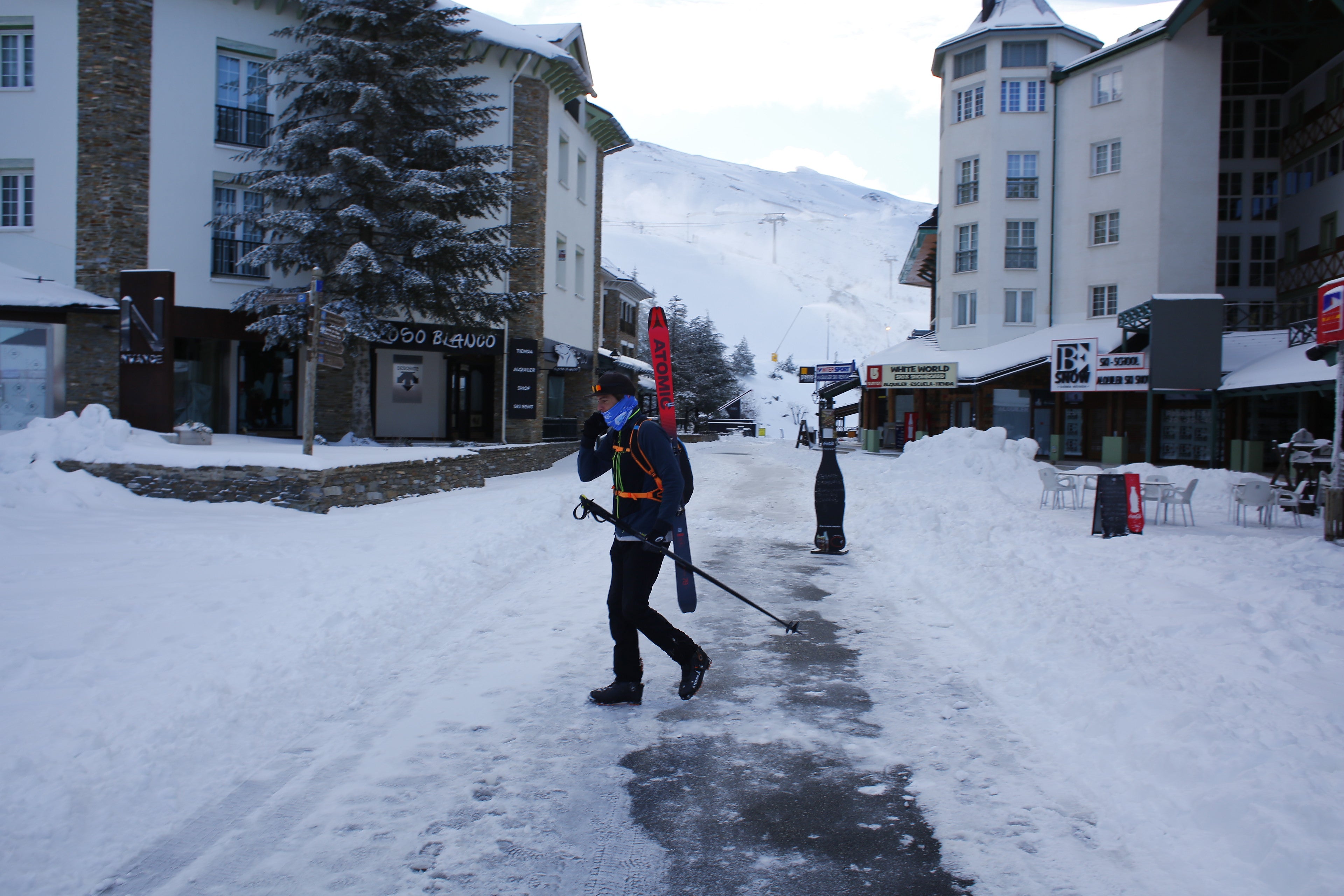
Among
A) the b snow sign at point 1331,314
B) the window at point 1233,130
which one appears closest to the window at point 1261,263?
the window at point 1233,130

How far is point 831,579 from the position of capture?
908cm

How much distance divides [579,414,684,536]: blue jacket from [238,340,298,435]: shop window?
19588 millimetres

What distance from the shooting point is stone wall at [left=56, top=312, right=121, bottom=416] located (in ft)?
61.5

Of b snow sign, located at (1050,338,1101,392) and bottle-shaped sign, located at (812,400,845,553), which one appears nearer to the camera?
bottle-shaped sign, located at (812,400,845,553)

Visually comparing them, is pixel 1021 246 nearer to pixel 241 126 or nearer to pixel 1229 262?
pixel 1229 262

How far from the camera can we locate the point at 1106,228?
103ft

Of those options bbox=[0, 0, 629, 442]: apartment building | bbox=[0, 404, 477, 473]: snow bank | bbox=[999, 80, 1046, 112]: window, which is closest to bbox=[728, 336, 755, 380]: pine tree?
bbox=[999, 80, 1046, 112]: window

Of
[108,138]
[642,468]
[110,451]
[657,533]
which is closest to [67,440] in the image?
[110,451]

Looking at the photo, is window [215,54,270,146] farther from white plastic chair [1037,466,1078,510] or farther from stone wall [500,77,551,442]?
white plastic chair [1037,466,1078,510]

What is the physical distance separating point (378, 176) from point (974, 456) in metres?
15.5

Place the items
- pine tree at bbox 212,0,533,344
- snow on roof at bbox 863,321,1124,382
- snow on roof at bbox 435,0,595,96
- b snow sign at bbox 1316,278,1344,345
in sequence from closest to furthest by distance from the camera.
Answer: b snow sign at bbox 1316,278,1344,345, pine tree at bbox 212,0,533,344, snow on roof at bbox 435,0,595,96, snow on roof at bbox 863,321,1124,382

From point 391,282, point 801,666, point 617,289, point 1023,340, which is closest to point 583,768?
point 801,666

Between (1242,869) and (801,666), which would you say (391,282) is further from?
(1242,869)

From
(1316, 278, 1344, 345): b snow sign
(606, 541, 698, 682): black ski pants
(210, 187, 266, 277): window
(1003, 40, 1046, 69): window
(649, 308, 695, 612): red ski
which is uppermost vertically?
(1003, 40, 1046, 69): window
